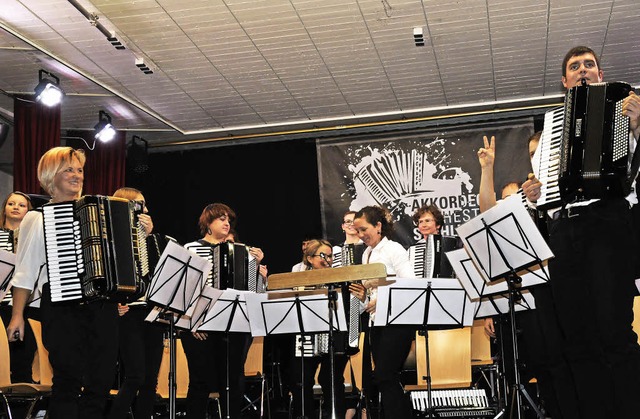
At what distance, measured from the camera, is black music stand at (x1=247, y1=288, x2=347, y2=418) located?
263 inches

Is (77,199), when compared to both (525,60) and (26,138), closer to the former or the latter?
(26,138)

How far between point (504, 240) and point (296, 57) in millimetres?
5430

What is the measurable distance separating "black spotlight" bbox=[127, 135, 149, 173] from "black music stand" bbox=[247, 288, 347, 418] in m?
6.19

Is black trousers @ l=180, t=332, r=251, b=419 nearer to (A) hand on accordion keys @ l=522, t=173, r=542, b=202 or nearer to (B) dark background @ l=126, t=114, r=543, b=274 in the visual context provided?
(A) hand on accordion keys @ l=522, t=173, r=542, b=202

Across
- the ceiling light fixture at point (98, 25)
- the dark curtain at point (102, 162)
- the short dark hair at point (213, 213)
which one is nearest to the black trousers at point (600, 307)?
the short dark hair at point (213, 213)

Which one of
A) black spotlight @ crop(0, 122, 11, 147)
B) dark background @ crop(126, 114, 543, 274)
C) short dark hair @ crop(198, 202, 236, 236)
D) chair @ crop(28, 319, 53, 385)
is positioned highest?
black spotlight @ crop(0, 122, 11, 147)

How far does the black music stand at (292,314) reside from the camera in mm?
6672

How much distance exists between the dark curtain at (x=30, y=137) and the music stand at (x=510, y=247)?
718cm

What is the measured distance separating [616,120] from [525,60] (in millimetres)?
6385

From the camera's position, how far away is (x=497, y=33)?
30.0 ft

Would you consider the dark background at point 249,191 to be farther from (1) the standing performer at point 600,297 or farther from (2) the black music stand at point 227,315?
(1) the standing performer at point 600,297

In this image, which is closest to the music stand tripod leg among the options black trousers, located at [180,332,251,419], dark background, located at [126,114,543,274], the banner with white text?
black trousers, located at [180,332,251,419]

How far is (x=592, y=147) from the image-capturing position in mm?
3963

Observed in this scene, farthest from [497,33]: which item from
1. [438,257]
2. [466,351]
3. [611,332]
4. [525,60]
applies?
[611,332]
